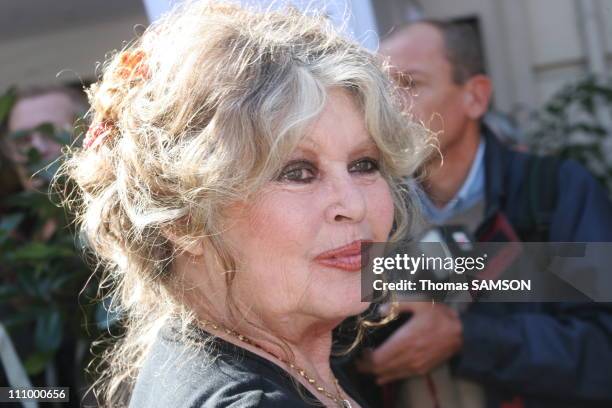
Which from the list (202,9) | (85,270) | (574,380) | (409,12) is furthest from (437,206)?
(409,12)

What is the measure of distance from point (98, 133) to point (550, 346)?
48.6 inches

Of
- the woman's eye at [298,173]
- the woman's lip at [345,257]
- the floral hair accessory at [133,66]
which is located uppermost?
the floral hair accessory at [133,66]

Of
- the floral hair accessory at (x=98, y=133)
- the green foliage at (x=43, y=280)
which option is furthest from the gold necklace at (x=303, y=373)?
the green foliage at (x=43, y=280)

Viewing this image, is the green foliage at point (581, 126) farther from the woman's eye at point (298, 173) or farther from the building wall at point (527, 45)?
the woman's eye at point (298, 173)

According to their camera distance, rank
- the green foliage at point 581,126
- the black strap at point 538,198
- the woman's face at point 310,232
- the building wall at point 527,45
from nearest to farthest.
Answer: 1. the woman's face at point 310,232
2. the black strap at point 538,198
3. the green foliage at point 581,126
4. the building wall at point 527,45

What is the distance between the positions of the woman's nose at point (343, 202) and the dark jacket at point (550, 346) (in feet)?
2.96

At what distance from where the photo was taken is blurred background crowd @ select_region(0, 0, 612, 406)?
2334 mm

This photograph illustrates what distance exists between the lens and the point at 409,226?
159 cm

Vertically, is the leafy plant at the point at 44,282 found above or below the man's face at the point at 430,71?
below

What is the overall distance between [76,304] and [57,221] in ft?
0.80

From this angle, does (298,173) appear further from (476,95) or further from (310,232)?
(476,95)

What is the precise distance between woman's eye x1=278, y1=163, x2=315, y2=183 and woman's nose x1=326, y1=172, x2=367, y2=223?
0.03m

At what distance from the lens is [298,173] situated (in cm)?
125

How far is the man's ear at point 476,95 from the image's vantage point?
2.62m
